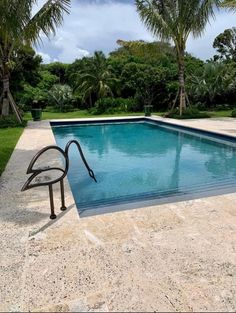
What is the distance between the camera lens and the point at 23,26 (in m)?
10.8

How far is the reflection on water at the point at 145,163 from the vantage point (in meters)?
5.50

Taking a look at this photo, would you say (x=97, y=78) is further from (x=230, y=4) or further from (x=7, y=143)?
(x=7, y=143)

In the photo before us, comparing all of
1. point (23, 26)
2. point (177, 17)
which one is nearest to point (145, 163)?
point (23, 26)

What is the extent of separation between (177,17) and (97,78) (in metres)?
9.19

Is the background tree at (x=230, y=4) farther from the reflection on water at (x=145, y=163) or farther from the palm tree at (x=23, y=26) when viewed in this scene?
the palm tree at (x=23, y=26)

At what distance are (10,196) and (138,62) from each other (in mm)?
22517

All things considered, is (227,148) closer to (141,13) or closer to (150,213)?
(150,213)

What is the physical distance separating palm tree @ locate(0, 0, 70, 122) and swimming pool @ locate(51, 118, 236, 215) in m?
3.49

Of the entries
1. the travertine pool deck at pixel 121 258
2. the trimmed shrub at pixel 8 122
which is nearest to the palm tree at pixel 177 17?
the trimmed shrub at pixel 8 122

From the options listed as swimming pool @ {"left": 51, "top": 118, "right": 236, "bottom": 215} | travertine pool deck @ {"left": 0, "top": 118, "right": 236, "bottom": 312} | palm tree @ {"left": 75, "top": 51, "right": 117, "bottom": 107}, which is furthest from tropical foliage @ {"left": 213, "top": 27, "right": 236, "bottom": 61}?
travertine pool deck @ {"left": 0, "top": 118, "right": 236, "bottom": 312}

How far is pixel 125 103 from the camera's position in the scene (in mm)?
20125

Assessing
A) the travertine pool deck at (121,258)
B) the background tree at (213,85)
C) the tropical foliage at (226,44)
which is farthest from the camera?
the tropical foliage at (226,44)

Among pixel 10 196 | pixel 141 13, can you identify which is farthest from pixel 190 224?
pixel 141 13

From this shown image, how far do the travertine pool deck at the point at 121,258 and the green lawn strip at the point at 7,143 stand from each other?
2.68 m
